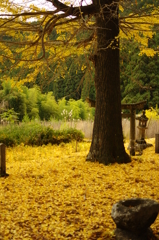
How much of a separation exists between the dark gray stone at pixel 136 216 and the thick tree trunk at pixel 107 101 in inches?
123

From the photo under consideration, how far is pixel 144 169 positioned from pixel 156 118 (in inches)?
273

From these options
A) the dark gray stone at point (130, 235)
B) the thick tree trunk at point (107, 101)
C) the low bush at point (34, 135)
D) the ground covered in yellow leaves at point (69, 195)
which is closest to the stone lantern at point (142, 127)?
the ground covered in yellow leaves at point (69, 195)

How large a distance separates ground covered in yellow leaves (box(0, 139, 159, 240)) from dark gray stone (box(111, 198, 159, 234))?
0.97 feet

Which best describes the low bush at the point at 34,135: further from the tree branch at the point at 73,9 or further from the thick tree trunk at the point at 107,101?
the tree branch at the point at 73,9

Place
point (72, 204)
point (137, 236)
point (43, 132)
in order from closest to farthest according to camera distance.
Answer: point (137, 236)
point (72, 204)
point (43, 132)

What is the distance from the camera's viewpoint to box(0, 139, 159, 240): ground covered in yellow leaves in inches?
133

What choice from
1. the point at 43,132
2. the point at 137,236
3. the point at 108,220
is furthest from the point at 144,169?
the point at 43,132

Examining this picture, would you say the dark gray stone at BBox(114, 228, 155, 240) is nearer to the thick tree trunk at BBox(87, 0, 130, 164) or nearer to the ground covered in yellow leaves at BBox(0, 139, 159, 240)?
A: the ground covered in yellow leaves at BBox(0, 139, 159, 240)

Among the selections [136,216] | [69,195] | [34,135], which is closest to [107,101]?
[69,195]

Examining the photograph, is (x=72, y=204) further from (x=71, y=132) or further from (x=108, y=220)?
(x=71, y=132)

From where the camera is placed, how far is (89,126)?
12344mm

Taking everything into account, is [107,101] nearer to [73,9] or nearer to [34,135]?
[73,9]

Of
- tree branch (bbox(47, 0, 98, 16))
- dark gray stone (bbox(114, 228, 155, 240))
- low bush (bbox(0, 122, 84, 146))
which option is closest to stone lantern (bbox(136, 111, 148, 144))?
low bush (bbox(0, 122, 84, 146))

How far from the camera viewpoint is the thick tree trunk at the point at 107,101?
6.17m
